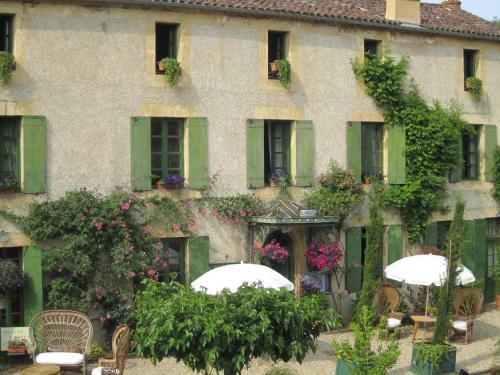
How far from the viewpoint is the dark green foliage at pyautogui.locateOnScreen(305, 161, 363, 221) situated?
1736 centimetres

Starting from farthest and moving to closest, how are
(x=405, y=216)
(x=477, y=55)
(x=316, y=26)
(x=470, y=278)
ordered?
(x=477, y=55) → (x=405, y=216) → (x=316, y=26) → (x=470, y=278)

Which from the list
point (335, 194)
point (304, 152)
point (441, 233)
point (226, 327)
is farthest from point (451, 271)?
point (441, 233)

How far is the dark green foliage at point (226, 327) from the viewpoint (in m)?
9.34

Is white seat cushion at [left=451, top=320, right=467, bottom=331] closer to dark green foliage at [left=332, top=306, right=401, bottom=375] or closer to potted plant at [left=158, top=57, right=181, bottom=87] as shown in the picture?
dark green foliage at [left=332, top=306, right=401, bottom=375]

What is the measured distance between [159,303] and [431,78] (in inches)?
462

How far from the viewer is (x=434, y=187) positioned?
19.2 m

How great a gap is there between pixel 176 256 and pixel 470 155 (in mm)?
8662

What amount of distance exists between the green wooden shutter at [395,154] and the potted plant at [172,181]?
5.32 m

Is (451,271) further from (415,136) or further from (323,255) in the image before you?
(415,136)

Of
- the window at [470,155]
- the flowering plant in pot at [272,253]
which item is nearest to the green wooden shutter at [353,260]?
the flowering plant in pot at [272,253]

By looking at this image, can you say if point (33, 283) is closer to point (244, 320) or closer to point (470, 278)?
point (244, 320)

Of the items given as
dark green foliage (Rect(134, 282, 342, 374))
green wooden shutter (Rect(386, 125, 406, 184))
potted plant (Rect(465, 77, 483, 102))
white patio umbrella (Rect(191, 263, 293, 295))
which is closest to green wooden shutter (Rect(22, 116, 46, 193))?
white patio umbrella (Rect(191, 263, 293, 295))

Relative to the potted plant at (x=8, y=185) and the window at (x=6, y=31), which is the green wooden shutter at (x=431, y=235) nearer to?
the potted plant at (x=8, y=185)

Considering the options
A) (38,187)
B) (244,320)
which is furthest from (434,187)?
(244,320)
